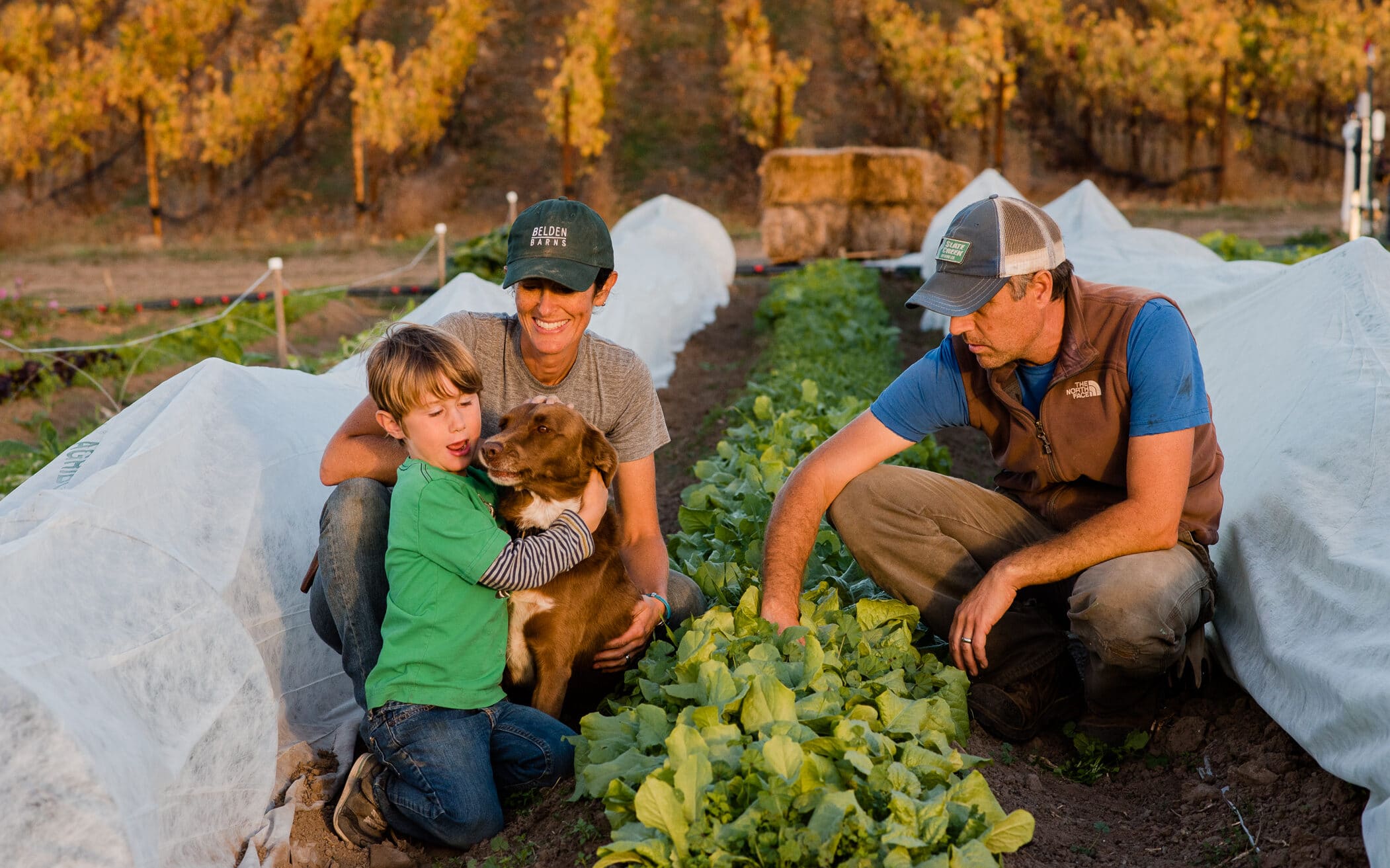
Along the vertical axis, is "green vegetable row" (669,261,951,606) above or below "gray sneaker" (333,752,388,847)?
above

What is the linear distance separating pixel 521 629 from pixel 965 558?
4.64 ft

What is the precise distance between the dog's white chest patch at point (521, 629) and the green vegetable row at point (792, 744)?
0.27m

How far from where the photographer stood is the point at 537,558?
2877 millimetres

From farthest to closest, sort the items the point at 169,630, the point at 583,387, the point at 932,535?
the point at 932,535
the point at 583,387
the point at 169,630

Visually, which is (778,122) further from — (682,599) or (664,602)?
(664,602)

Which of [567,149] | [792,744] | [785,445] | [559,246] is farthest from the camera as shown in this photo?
[567,149]

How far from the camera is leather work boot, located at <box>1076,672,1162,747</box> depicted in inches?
128

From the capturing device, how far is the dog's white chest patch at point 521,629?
10.00 feet

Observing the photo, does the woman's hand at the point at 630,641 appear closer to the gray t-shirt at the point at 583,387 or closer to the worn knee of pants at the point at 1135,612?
the gray t-shirt at the point at 583,387

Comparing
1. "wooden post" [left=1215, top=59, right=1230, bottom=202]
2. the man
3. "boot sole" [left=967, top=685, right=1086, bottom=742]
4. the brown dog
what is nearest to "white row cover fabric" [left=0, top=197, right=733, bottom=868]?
the brown dog

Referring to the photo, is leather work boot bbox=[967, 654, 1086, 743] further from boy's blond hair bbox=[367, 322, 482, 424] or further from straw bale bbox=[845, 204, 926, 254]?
straw bale bbox=[845, 204, 926, 254]

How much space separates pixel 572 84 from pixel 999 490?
22.1 metres

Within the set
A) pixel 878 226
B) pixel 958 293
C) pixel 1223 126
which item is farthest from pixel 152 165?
pixel 958 293

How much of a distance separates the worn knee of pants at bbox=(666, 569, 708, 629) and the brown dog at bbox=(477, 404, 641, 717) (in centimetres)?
28
